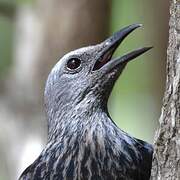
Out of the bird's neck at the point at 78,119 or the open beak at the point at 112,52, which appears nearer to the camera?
the open beak at the point at 112,52

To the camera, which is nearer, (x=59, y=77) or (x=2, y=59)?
(x=59, y=77)

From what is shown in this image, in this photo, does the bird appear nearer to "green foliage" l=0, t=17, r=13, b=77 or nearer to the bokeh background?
the bokeh background

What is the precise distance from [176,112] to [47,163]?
1.24 m

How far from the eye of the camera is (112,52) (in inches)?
195

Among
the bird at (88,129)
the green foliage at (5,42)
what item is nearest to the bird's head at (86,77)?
the bird at (88,129)

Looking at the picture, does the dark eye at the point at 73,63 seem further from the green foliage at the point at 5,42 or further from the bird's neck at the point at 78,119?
the green foliage at the point at 5,42

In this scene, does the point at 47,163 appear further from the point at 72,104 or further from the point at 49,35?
the point at 49,35

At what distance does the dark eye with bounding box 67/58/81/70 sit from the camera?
508cm

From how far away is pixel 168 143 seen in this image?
378 centimetres

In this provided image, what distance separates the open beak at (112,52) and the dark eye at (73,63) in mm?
133

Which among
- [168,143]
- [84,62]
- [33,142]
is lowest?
[33,142]

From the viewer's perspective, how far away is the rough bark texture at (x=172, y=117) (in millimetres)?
3740


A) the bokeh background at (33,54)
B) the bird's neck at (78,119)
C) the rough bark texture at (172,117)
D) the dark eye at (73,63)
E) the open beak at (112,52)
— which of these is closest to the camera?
the rough bark texture at (172,117)

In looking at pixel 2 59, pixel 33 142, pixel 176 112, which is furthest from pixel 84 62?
pixel 2 59
